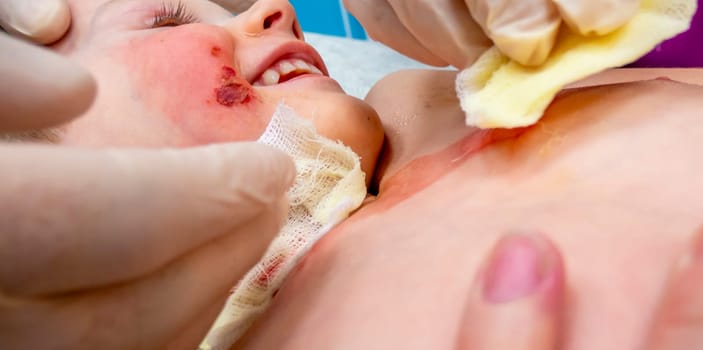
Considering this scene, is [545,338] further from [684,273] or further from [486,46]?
[486,46]

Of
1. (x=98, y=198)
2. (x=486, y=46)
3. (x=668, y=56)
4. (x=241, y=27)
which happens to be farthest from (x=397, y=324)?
(x=668, y=56)

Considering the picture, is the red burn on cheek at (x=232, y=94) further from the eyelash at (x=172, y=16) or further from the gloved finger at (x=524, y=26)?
the gloved finger at (x=524, y=26)

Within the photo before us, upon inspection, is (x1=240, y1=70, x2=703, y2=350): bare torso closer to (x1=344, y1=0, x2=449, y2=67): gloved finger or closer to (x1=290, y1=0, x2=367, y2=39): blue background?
(x1=344, y1=0, x2=449, y2=67): gloved finger

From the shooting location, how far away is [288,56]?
91 centimetres

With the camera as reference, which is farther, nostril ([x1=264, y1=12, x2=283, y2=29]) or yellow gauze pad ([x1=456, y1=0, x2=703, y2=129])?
nostril ([x1=264, y1=12, x2=283, y2=29])

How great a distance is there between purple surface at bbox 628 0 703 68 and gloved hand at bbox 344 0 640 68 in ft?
1.30

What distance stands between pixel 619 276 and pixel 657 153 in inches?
5.9

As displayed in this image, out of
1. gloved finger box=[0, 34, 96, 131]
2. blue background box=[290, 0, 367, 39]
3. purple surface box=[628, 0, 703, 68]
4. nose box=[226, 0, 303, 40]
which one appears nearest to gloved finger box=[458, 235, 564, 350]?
gloved finger box=[0, 34, 96, 131]

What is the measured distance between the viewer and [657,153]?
0.53 m

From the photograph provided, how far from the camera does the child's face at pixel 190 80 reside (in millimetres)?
758

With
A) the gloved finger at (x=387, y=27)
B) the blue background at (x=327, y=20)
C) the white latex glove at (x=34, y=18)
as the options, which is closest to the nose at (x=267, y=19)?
the gloved finger at (x=387, y=27)

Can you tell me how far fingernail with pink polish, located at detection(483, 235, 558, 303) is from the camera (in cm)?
39

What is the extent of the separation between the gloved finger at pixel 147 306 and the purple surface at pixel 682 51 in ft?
2.65

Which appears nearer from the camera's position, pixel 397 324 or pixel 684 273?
pixel 684 273
